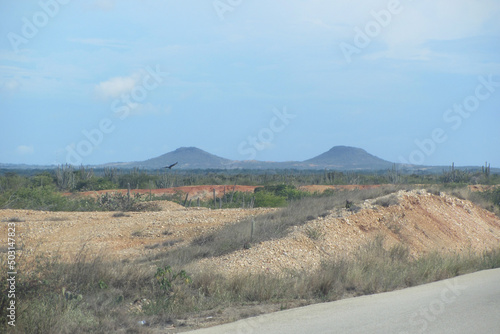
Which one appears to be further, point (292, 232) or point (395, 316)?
point (292, 232)

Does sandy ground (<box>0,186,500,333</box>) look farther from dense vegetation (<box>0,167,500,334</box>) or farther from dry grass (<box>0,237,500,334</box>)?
dry grass (<box>0,237,500,334</box>)

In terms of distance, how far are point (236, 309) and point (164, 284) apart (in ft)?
4.24

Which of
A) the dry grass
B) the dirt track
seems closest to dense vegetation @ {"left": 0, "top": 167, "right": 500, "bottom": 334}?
the dry grass

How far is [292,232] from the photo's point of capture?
14586mm

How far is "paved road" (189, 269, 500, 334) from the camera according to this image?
6773mm

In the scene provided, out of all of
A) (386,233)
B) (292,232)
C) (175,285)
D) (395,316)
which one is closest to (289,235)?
(292,232)

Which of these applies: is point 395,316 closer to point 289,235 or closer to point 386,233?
point 289,235

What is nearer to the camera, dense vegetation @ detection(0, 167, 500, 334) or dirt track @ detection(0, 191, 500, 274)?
dense vegetation @ detection(0, 167, 500, 334)

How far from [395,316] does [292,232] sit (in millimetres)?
7267

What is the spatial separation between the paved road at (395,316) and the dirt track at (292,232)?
357 cm

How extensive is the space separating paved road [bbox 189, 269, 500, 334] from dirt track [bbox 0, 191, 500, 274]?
11.7 feet

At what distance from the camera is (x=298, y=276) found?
9773 mm

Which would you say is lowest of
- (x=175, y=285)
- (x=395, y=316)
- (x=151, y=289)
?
(x=395, y=316)

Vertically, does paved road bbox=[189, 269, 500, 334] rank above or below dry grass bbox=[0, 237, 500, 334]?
below
